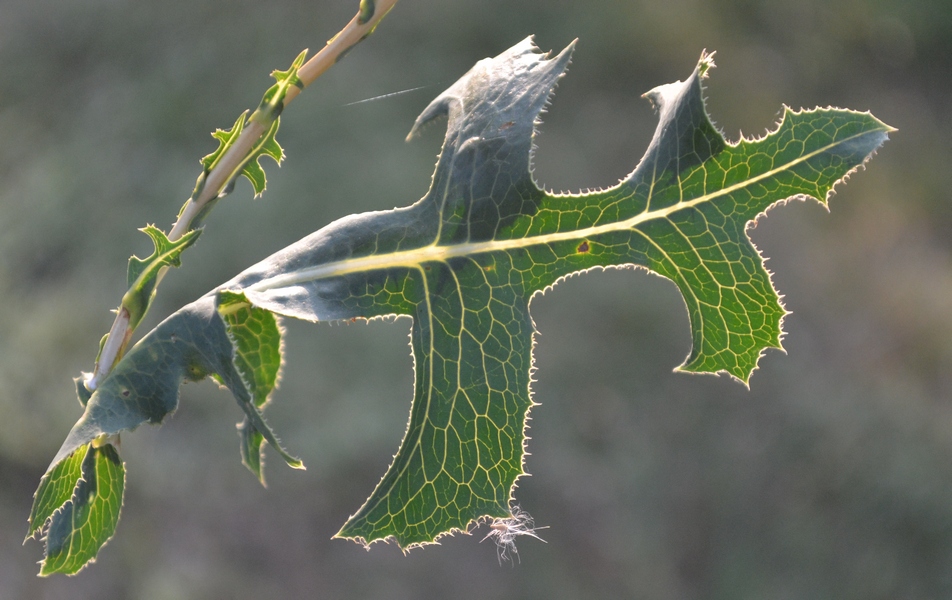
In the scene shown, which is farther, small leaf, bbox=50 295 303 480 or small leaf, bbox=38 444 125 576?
small leaf, bbox=38 444 125 576

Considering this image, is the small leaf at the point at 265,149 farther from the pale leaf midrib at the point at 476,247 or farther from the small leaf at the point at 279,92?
the pale leaf midrib at the point at 476,247

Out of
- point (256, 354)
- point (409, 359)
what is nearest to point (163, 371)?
point (256, 354)

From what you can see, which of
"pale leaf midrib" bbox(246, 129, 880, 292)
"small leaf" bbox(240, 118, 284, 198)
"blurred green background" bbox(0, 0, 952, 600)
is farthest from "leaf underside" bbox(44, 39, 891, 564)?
"blurred green background" bbox(0, 0, 952, 600)

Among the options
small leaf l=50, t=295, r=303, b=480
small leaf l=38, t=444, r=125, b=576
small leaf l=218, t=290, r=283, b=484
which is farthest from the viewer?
small leaf l=218, t=290, r=283, b=484

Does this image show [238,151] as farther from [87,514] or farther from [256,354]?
[87,514]

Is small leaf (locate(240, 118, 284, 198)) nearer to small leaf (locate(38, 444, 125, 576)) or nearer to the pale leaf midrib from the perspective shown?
the pale leaf midrib

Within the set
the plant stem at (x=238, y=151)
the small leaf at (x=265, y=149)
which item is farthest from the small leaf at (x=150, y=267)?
the small leaf at (x=265, y=149)
